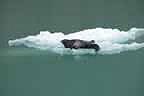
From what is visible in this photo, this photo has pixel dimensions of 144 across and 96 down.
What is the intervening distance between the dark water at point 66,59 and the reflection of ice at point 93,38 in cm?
6

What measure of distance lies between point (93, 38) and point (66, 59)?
1.29 ft

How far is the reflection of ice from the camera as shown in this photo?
2855 mm

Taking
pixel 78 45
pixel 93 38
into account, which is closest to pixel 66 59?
pixel 78 45

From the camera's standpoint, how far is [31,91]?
2.87m

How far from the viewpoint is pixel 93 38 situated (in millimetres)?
2881

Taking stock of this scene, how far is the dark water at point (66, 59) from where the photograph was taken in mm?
2867

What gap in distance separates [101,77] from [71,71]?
35 cm

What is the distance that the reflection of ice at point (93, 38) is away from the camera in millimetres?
2855

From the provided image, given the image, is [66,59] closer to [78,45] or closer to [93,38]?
[78,45]

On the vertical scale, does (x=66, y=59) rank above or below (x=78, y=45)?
below

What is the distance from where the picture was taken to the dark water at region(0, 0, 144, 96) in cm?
287

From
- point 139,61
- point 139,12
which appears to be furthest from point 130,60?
point 139,12

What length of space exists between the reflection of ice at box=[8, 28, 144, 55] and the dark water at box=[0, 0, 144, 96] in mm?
59

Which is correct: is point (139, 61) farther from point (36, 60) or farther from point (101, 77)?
point (36, 60)
